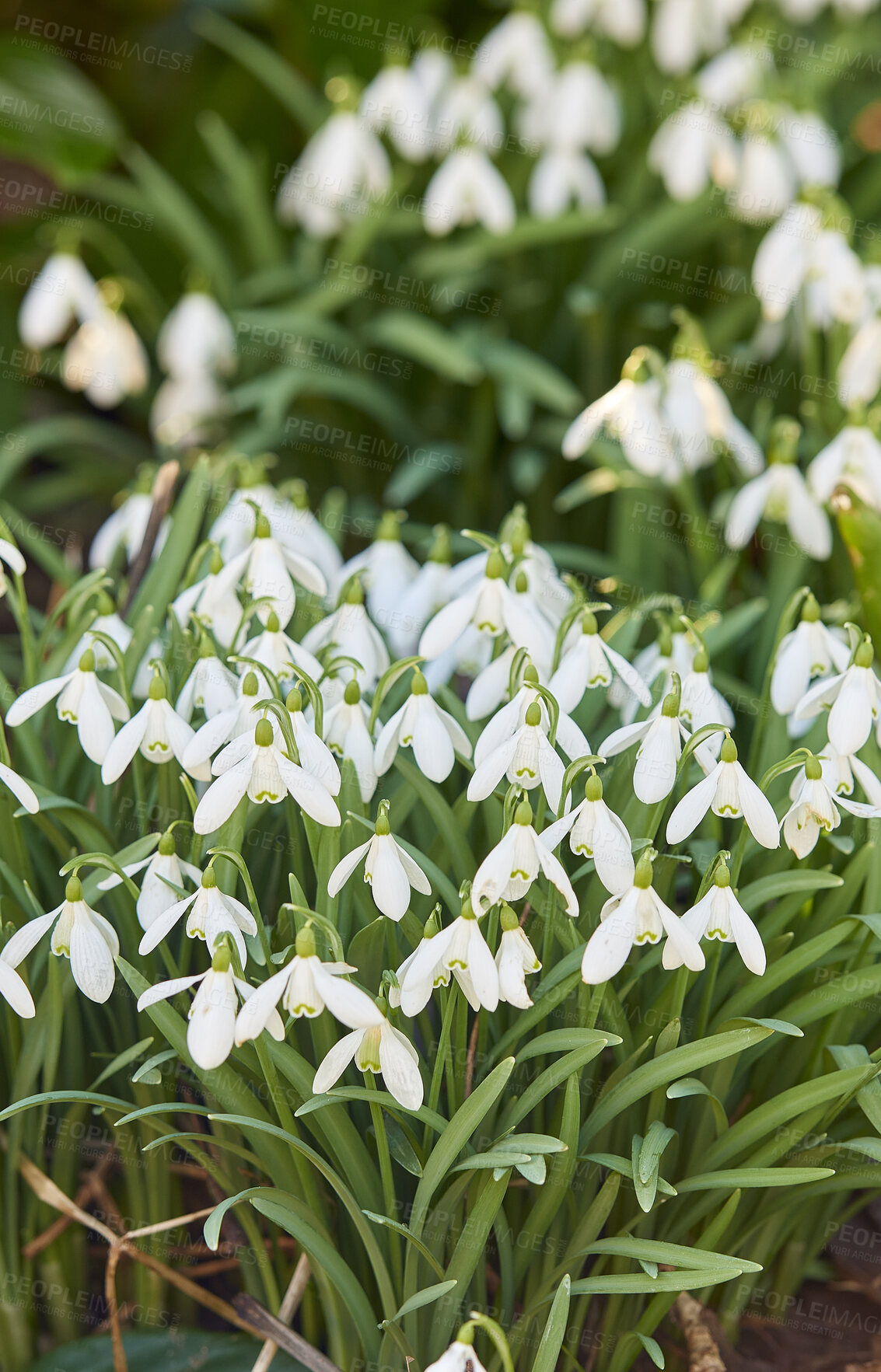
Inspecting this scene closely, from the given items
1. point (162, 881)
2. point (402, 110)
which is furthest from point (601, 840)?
point (402, 110)

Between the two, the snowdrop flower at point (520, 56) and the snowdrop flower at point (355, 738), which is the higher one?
the snowdrop flower at point (520, 56)

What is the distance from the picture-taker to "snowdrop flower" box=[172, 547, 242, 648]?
4.54ft

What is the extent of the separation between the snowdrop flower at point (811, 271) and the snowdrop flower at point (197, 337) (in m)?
1.04

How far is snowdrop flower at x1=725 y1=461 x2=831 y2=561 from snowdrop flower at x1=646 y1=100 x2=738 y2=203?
90 centimetres

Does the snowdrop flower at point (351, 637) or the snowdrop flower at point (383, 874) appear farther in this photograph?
the snowdrop flower at point (351, 637)

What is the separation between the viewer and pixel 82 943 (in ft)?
3.63

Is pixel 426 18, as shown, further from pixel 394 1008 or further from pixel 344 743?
pixel 394 1008

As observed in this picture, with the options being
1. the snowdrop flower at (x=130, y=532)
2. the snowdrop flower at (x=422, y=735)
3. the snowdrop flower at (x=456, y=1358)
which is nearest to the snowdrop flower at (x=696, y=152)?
the snowdrop flower at (x=130, y=532)

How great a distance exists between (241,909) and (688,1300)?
710 millimetres

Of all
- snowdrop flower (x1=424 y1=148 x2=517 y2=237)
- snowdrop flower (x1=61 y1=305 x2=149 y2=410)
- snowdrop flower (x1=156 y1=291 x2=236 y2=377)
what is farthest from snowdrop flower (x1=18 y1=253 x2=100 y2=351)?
snowdrop flower (x1=424 y1=148 x2=517 y2=237)

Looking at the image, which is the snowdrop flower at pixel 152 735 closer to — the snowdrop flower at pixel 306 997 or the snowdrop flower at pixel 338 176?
the snowdrop flower at pixel 306 997

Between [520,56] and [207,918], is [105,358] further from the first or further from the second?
[207,918]

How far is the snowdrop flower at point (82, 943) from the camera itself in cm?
111

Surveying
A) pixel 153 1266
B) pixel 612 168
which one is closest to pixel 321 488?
pixel 612 168
